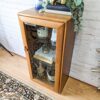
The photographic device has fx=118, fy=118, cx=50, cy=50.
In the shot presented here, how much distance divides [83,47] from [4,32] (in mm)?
1324

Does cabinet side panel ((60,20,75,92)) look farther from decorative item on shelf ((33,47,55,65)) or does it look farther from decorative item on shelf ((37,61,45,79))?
decorative item on shelf ((37,61,45,79))

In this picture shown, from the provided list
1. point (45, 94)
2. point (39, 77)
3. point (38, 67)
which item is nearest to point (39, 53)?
point (38, 67)

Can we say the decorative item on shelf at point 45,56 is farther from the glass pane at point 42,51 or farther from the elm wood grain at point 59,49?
the elm wood grain at point 59,49

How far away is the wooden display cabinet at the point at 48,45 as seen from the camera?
0.92 m

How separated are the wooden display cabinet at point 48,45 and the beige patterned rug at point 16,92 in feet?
0.47

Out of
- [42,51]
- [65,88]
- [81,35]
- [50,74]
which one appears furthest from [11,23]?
[65,88]

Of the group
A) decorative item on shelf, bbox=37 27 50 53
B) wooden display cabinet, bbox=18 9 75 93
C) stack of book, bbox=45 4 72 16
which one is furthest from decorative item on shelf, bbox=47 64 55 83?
stack of book, bbox=45 4 72 16

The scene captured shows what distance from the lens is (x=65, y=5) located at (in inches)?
37.1

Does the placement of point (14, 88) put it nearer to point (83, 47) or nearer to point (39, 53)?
point (39, 53)

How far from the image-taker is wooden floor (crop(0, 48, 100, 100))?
52.5 inches

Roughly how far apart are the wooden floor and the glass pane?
12 cm

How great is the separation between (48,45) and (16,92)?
2.18 feet

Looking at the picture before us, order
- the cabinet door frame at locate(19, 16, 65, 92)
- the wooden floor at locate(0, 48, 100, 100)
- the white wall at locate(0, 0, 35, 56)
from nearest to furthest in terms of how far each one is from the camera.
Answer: the cabinet door frame at locate(19, 16, 65, 92), the wooden floor at locate(0, 48, 100, 100), the white wall at locate(0, 0, 35, 56)

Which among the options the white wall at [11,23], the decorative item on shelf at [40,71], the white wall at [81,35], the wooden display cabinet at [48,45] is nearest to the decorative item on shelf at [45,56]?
the wooden display cabinet at [48,45]
